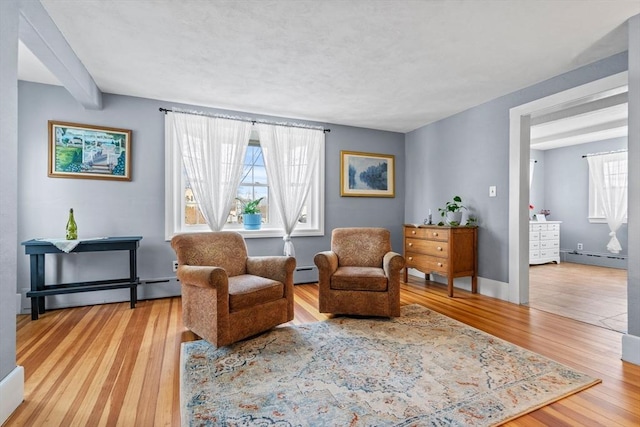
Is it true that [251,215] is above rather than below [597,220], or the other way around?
above

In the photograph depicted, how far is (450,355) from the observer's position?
7.20 feet

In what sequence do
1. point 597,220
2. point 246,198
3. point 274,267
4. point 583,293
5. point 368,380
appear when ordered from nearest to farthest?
point 368,380 < point 274,267 < point 583,293 < point 246,198 < point 597,220

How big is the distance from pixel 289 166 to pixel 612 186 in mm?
5896

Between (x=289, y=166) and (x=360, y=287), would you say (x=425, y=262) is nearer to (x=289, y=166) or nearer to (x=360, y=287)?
(x=360, y=287)

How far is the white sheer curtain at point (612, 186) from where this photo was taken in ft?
18.1

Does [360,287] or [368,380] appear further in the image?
[360,287]

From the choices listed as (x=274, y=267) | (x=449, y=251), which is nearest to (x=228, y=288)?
(x=274, y=267)

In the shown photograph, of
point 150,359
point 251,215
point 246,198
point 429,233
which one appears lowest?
point 150,359

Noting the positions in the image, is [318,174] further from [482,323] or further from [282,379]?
[282,379]

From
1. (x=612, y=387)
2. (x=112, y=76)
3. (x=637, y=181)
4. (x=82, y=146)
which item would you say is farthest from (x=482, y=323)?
(x=82, y=146)

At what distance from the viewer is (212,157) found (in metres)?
3.83

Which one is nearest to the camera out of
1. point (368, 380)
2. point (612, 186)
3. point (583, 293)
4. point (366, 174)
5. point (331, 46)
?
point (368, 380)

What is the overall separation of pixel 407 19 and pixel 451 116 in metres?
2.51

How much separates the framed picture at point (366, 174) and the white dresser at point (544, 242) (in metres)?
3.17
